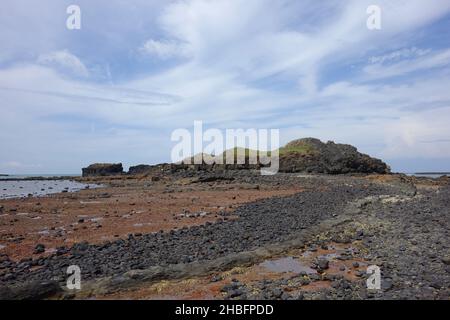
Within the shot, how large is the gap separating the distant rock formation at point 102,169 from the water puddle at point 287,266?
360ft

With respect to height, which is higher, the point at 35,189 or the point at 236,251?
the point at 35,189

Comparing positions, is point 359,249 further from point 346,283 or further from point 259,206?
point 259,206

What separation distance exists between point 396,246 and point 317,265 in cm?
403

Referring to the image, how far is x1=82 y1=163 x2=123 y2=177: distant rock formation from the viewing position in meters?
117

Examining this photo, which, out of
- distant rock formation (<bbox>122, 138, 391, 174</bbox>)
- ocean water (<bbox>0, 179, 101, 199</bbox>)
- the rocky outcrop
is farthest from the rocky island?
distant rock formation (<bbox>122, 138, 391, 174</bbox>)

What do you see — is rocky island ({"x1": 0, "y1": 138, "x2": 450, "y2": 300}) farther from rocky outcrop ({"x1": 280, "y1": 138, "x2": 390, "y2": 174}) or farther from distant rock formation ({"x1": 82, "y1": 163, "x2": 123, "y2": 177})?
distant rock formation ({"x1": 82, "y1": 163, "x2": 123, "y2": 177})

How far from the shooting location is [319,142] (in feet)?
269

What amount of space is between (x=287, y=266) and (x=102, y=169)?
372ft

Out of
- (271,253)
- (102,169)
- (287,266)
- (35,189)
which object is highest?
(102,169)

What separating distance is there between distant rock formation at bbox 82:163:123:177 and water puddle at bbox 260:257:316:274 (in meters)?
110

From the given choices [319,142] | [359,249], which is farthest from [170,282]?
[319,142]

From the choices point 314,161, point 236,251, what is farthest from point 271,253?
point 314,161

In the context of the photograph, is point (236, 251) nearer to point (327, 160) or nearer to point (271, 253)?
point (271, 253)

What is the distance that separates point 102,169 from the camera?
117188mm
